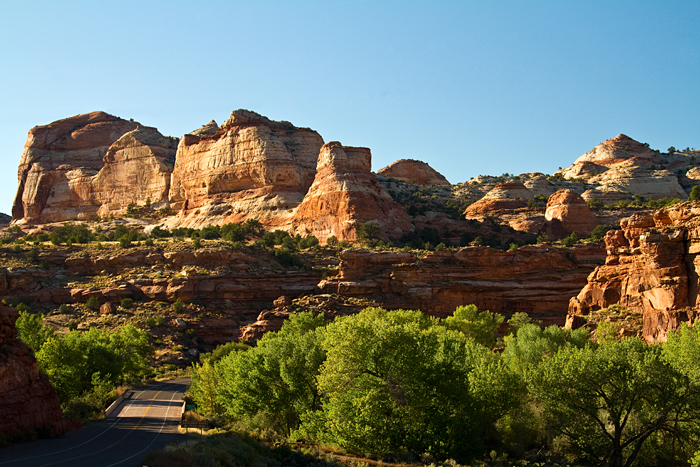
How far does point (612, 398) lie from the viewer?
23438 mm

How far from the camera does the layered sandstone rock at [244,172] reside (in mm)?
89500

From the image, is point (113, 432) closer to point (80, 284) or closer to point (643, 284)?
point (643, 284)

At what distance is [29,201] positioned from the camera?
4402 inches

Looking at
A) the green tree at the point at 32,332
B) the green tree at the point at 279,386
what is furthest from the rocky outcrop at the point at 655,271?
the green tree at the point at 32,332

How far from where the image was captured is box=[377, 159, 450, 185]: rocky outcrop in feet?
456

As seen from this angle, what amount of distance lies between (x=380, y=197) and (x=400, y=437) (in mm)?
61733

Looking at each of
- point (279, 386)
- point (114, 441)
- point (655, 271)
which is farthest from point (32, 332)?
point (655, 271)

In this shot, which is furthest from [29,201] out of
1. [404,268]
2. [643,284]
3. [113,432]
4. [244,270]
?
[643,284]

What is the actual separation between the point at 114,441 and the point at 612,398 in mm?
20040

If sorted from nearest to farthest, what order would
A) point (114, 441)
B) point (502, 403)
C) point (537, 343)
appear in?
point (114, 441) < point (502, 403) < point (537, 343)

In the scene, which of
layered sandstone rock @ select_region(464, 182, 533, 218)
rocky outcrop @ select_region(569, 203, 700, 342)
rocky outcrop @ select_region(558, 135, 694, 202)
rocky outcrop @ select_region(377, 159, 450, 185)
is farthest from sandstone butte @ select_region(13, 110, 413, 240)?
rocky outcrop @ select_region(377, 159, 450, 185)

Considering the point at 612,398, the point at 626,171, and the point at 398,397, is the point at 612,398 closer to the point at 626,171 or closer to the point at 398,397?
the point at 398,397

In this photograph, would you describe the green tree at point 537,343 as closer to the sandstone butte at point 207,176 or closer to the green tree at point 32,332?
the green tree at point 32,332

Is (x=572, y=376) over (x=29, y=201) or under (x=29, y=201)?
under
